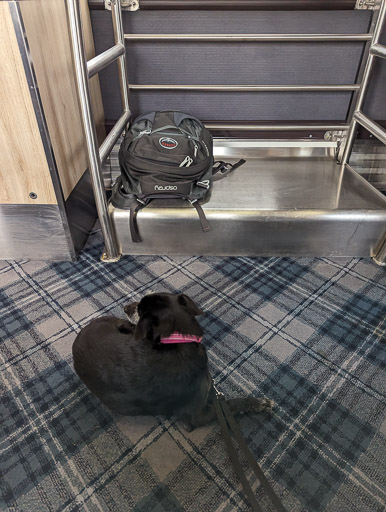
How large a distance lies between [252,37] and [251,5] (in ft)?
0.44

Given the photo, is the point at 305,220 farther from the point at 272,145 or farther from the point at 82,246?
the point at 82,246

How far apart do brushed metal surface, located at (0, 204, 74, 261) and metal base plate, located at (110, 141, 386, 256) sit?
0.24m

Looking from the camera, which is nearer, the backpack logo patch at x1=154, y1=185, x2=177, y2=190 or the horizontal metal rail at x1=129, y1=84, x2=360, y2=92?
the backpack logo patch at x1=154, y1=185, x2=177, y2=190

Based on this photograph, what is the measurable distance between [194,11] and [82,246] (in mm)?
1193

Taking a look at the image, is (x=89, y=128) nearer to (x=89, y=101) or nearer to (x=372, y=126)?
(x=89, y=101)

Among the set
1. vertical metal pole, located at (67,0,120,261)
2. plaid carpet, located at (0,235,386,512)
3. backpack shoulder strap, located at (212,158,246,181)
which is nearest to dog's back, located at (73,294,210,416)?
plaid carpet, located at (0,235,386,512)

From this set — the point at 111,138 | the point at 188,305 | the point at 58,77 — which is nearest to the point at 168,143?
the point at 111,138

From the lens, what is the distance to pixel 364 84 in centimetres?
151

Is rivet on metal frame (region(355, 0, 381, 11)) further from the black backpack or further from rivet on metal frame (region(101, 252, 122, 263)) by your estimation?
rivet on metal frame (region(101, 252, 122, 263))

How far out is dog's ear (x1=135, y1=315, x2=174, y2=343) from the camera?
79 cm

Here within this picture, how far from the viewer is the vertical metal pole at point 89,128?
960mm

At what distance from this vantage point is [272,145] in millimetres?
1785

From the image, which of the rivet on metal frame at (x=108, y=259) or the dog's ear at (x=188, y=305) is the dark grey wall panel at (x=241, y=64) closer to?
the rivet on metal frame at (x=108, y=259)

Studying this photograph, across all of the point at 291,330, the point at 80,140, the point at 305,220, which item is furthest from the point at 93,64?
the point at 291,330
